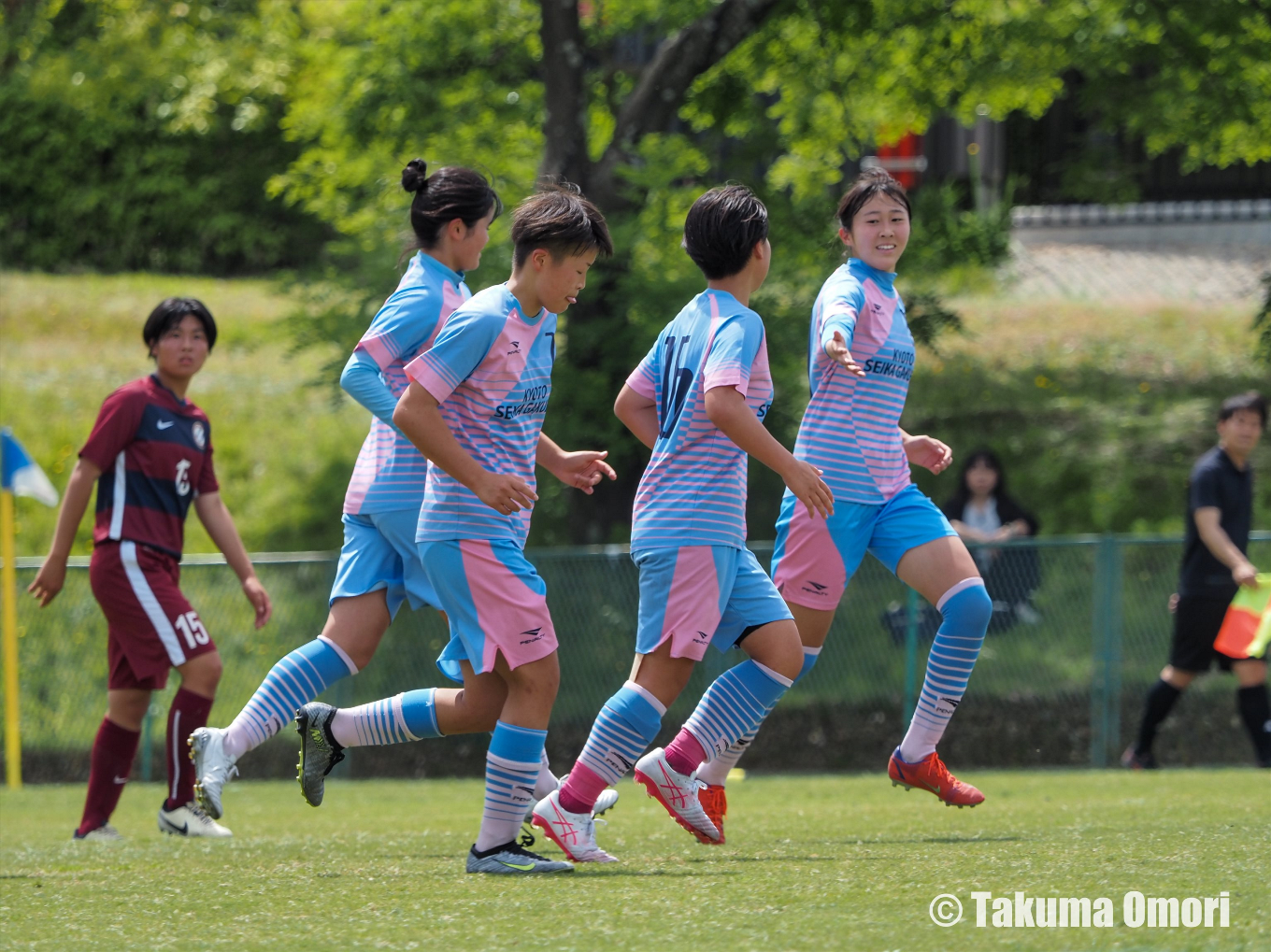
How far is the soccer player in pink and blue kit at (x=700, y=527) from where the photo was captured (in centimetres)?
471

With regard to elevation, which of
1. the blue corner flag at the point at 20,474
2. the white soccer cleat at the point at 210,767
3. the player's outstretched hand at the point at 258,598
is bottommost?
the white soccer cleat at the point at 210,767

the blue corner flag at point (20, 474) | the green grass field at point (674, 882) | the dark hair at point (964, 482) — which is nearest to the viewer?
the green grass field at point (674, 882)

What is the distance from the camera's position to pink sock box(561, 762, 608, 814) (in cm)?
473

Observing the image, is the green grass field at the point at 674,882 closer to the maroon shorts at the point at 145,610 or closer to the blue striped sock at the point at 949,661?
the blue striped sock at the point at 949,661

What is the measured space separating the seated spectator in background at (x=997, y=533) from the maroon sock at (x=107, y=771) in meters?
5.95

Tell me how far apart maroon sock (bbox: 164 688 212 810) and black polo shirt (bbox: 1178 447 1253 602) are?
5559 millimetres

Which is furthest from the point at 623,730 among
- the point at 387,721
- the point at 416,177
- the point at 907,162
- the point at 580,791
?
the point at 907,162

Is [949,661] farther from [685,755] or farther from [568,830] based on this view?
[568,830]

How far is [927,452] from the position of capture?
5738 millimetres

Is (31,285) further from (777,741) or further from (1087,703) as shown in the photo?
(1087,703)

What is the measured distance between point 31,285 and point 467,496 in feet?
64.0

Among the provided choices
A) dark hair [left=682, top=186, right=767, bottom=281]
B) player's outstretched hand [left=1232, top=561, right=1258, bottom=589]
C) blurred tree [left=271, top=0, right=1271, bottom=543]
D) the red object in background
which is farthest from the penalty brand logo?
the red object in background

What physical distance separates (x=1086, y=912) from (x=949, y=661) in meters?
2.06

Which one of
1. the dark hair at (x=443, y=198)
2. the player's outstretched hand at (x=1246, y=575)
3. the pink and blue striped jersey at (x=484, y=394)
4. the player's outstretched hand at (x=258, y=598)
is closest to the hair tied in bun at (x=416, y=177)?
the dark hair at (x=443, y=198)
